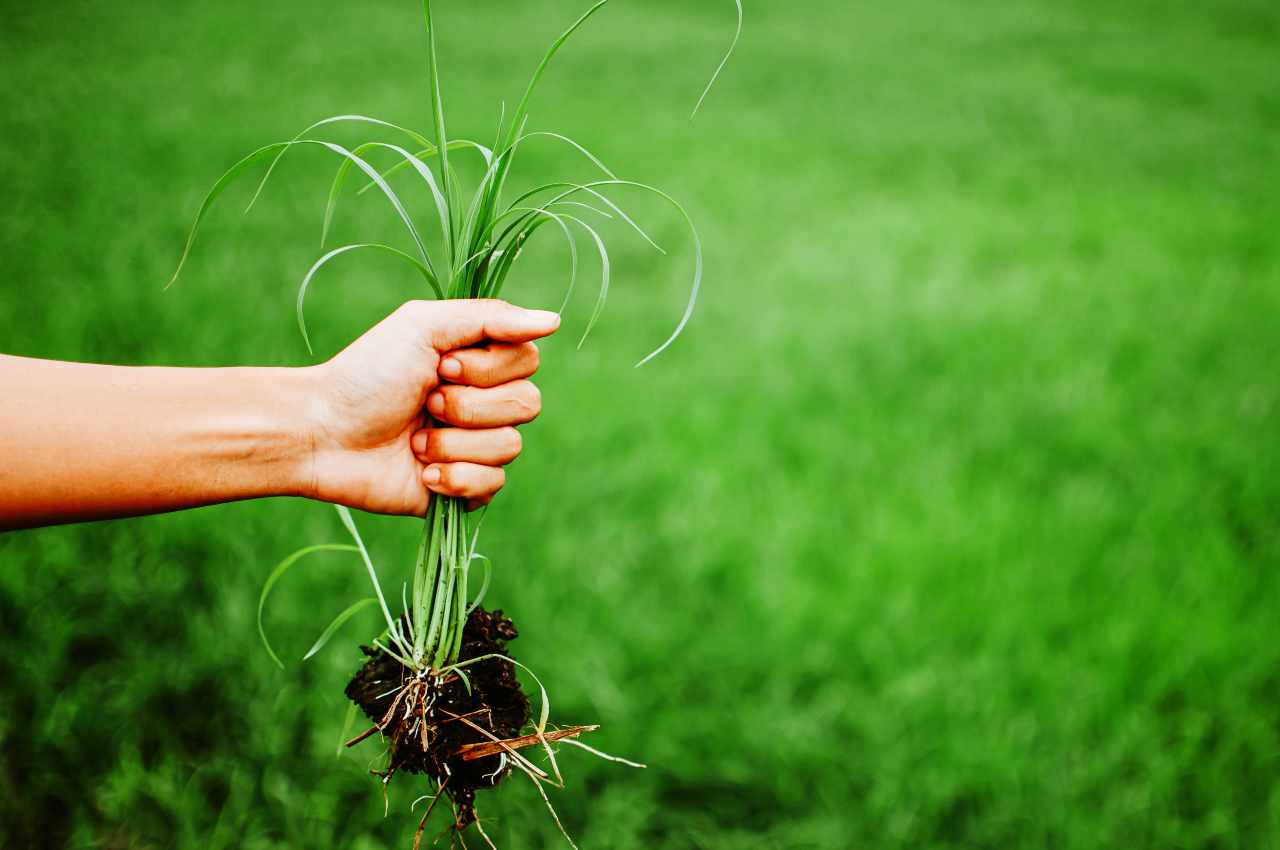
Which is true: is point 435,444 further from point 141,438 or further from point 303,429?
point 141,438

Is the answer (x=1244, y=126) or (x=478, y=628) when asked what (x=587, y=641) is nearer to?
(x=478, y=628)

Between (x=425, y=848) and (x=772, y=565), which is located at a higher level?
(x=772, y=565)

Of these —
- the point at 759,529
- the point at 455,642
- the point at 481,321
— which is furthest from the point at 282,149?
the point at 759,529

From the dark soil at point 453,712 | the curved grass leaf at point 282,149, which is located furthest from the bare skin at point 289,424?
the dark soil at point 453,712

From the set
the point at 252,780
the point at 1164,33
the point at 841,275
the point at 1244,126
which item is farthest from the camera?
the point at 1164,33

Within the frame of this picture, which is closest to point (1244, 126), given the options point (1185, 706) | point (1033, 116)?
point (1033, 116)

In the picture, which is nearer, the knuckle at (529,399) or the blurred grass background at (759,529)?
the knuckle at (529,399)

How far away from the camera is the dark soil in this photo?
1.04 meters

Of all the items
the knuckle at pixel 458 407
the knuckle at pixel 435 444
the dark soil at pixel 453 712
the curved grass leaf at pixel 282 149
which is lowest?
the dark soil at pixel 453 712

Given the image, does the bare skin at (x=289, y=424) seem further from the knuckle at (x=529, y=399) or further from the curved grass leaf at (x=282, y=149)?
the curved grass leaf at (x=282, y=149)

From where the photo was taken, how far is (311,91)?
7.63 meters

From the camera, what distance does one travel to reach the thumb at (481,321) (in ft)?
3.51

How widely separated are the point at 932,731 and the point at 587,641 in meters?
0.94

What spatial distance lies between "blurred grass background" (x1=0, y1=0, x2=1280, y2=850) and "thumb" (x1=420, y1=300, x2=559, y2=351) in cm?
46
